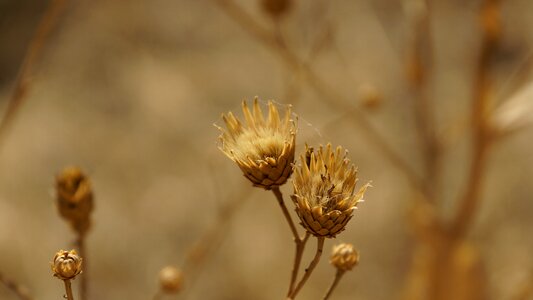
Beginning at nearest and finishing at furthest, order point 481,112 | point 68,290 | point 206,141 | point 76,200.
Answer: point 68,290, point 76,200, point 481,112, point 206,141

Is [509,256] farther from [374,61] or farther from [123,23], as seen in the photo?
[123,23]

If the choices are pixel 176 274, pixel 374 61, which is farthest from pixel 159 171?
pixel 176 274

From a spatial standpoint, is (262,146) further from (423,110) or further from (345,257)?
(423,110)

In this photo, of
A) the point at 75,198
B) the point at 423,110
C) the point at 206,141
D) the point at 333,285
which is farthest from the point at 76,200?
the point at 206,141

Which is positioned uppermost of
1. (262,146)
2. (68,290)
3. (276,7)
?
(276,7)

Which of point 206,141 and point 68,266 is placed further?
point 206,141

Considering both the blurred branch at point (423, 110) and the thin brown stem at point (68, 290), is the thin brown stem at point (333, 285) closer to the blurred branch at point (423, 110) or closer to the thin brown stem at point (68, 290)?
the thin brown stem at point (68, 290)

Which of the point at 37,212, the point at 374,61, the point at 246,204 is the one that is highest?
the point at 374,61

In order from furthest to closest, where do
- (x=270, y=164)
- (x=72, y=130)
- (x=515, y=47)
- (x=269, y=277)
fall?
(x=515, y=47), (x=72, y=130), (x=269, y=277), (x=270, y=164)
